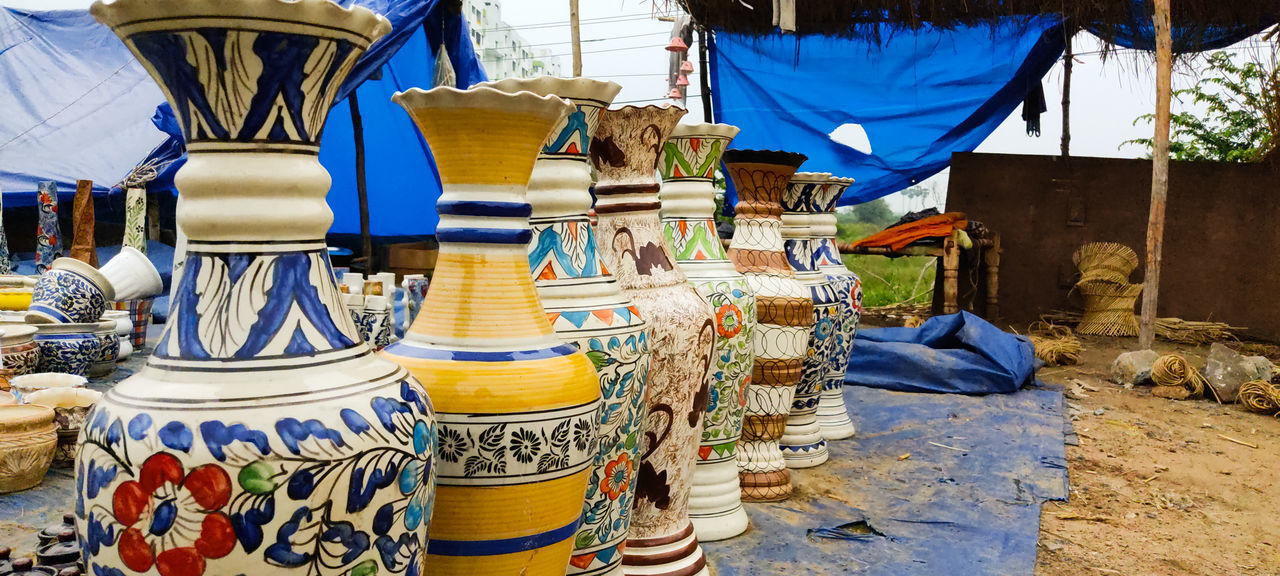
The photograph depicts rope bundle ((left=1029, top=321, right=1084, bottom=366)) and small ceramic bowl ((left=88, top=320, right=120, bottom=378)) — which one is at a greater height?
small ceramic bowl ((left=88, top=320, right=120, bottom=378))

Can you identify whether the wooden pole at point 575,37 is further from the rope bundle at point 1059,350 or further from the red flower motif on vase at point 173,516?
the red flower motif on vase at point 173,516

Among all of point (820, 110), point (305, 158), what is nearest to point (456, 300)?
point (305, 158)

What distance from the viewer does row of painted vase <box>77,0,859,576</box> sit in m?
0.96

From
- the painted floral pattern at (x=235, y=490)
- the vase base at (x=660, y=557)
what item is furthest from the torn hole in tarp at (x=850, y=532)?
the painted floral pattern at (x=235, y=490)

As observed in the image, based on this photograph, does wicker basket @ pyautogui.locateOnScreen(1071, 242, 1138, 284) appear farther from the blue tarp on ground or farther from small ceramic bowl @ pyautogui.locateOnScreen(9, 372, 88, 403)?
small ceramic bowl @ pyautogui.locateOnScreen(9, 372, 88, 403)

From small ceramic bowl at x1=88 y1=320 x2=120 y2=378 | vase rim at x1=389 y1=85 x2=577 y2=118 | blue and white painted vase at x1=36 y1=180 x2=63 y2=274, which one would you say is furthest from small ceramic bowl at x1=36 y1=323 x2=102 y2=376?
vase rim at x1=389 y1=85 x2=577 y2=118

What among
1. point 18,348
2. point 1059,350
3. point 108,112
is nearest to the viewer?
point 18,348

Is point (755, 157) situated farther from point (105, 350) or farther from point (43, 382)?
point (105, 350)

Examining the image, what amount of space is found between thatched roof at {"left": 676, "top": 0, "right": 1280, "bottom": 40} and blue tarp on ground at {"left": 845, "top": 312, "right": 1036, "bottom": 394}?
7.38ft

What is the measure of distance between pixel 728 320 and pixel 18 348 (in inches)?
96.0

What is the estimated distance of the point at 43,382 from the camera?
9.56ft

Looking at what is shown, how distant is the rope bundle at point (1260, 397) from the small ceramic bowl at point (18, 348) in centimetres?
528

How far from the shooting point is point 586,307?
164 centimetres

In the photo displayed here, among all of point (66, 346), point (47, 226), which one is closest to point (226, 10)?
point (66, 346)
